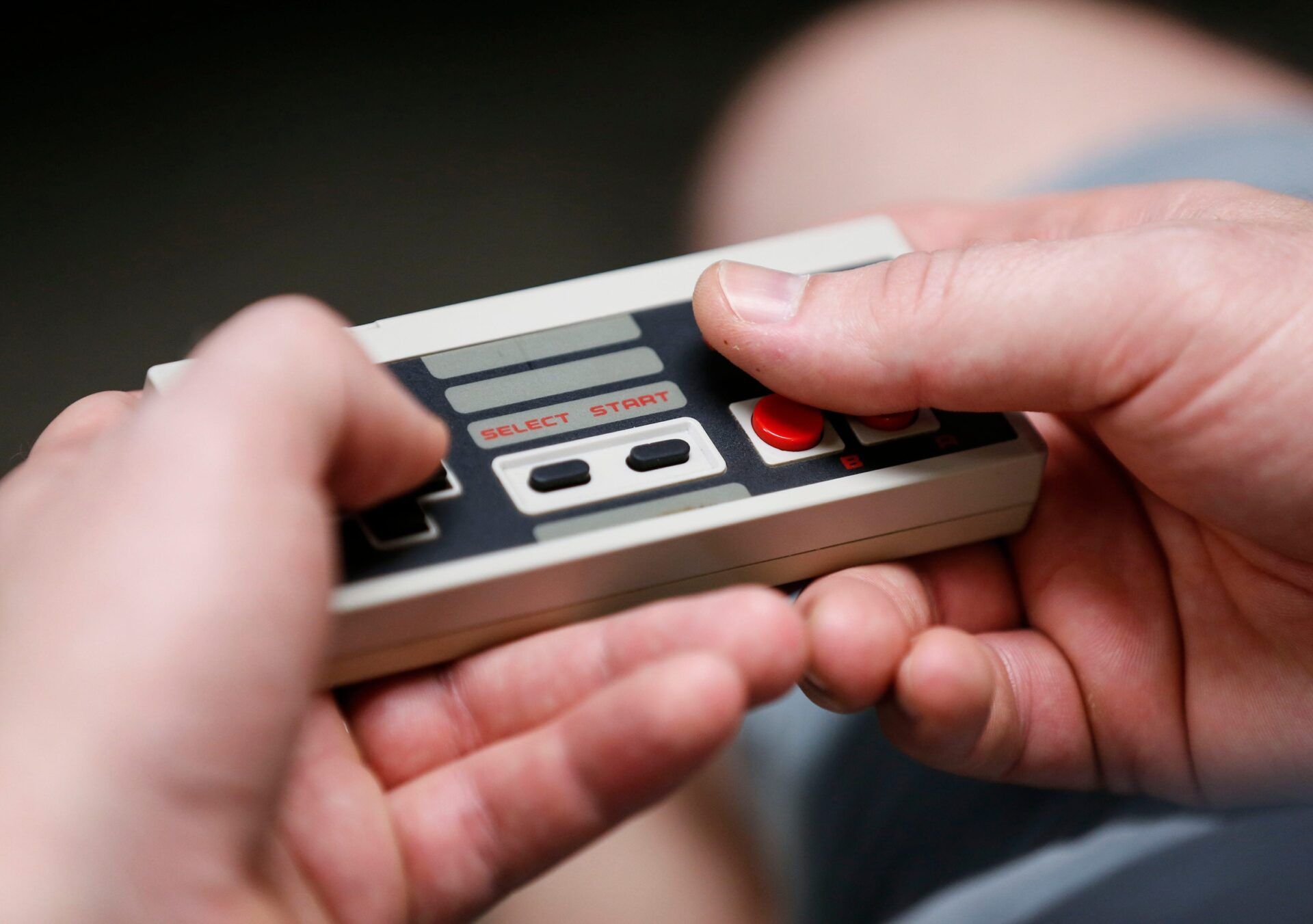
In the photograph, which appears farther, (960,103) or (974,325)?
(960,103)

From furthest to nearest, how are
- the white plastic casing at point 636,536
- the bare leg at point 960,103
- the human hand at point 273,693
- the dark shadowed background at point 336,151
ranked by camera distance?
the dark shadowed background at point 336,151 < the bare leg at point 960,103 < the white plastic casing at point 636,536 < the human hand at point 273,693

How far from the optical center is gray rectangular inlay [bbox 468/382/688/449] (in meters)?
0.65

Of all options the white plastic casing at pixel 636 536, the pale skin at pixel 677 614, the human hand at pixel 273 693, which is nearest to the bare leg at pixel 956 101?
the pale skin at pixel 677 614

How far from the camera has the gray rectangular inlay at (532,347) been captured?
2.22ft

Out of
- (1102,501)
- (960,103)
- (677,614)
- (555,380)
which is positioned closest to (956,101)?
(960,103)

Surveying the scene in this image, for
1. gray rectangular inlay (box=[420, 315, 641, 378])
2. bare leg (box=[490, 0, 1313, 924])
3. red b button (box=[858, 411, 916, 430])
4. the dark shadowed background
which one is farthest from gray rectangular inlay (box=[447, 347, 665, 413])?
the dark shadowed background

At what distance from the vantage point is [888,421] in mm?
666

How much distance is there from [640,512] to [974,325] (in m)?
0.20

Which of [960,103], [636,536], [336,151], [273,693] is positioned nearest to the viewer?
[273,693]

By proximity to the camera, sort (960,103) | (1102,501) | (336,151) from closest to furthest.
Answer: (1102,501)
(960,103)
(336,151)

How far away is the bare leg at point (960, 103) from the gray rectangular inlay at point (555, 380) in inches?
16.9

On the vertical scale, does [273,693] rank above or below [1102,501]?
above

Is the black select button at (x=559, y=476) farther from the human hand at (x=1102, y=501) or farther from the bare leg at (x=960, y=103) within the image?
the bare leg at (x=960, y=103)

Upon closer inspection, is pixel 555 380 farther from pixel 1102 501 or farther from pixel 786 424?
pixel 1102 501
